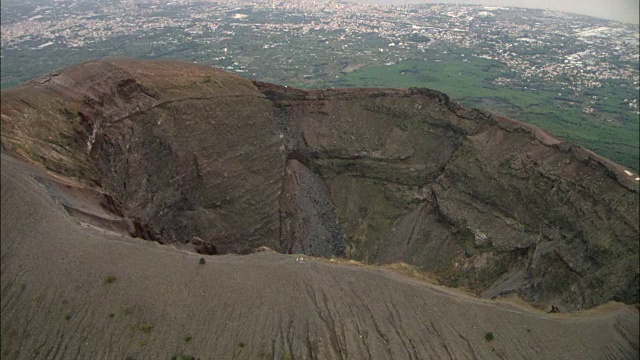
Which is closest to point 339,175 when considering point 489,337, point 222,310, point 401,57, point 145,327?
point 489,337

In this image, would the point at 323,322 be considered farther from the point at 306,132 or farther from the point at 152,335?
the point at 306,132

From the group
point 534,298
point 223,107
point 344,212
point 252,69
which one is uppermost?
point 223,107

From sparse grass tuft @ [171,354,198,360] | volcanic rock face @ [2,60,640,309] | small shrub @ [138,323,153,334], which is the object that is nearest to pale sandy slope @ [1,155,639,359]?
small shrub @ [138,323,153,334]

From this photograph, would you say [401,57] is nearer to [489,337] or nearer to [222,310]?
[489,337]

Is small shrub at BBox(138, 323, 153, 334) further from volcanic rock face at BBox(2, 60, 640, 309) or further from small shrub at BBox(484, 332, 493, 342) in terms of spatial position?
small shrub at BBox(484, 332, 493, 342)

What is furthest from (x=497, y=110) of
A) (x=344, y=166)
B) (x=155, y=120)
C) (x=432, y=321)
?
(x=432, y=321)
